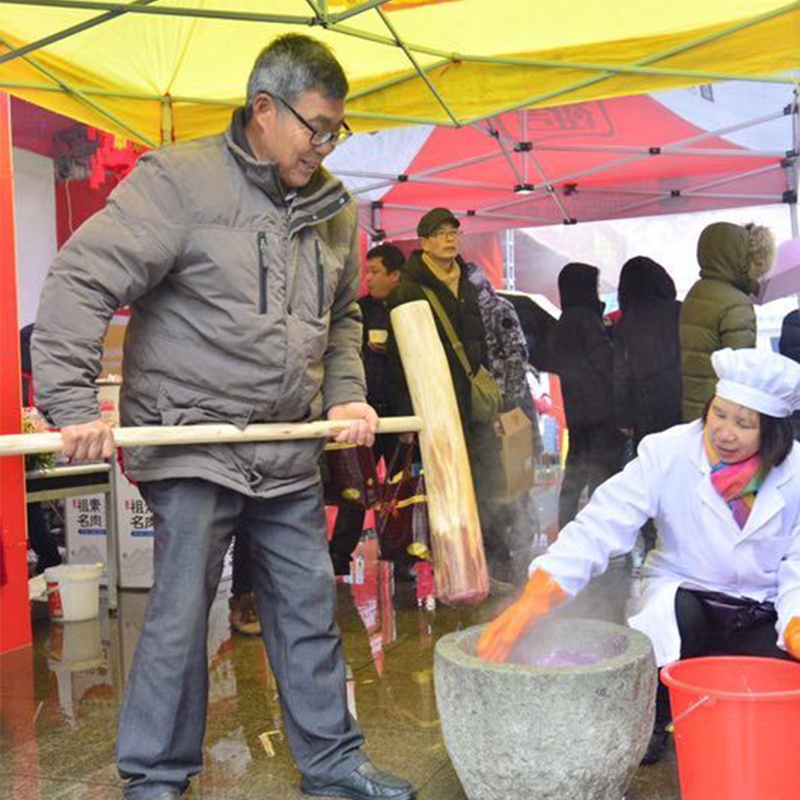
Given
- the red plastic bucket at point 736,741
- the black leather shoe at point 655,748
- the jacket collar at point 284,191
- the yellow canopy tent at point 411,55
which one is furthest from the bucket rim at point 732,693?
the yellow canopy tent at point 411,55

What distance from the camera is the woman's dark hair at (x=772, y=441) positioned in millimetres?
3107

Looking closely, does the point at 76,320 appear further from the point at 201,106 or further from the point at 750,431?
the point at 201,106

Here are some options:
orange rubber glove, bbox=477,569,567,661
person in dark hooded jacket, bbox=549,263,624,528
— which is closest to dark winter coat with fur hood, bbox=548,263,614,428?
person in dark hooded jacket, bbox=549,263,624,528

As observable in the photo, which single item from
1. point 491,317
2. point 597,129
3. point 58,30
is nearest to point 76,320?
point 58,30

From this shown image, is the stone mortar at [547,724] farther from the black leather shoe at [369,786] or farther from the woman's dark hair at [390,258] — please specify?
the woman's dark hair at [390,258]

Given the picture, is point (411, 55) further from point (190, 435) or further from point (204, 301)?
point (190, 435)

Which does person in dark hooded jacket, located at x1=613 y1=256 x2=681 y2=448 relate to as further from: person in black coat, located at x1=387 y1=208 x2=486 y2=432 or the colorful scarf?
the colorful scarf

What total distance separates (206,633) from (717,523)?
1624 millimetres

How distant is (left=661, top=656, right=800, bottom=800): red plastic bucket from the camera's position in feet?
7.85

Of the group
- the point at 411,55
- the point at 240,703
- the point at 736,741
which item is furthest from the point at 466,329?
the point at 736,741

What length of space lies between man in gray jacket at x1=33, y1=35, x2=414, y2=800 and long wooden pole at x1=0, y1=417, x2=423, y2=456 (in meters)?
0.05

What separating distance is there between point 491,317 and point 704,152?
3.55 meters

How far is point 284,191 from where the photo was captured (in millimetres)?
2912

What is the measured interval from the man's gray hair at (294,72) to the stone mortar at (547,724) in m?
1.62
